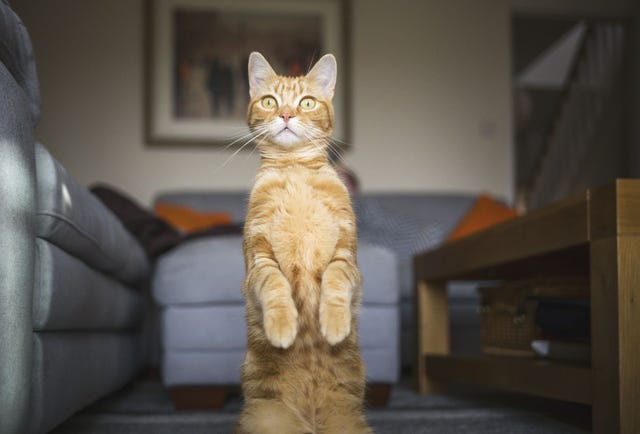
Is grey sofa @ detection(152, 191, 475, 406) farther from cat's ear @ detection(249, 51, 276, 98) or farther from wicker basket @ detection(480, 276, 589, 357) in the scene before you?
cat's ear @ detection(249, 51, 276, 98)

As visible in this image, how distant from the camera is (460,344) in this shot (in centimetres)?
277

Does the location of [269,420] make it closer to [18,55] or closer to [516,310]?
[18,55]

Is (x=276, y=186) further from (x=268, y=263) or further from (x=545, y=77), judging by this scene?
(x=545, y=77)

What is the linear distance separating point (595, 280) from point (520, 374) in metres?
0.44

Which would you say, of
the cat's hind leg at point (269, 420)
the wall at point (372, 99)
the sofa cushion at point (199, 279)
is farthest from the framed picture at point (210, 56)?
the cat's hind leg at point (269, 420)

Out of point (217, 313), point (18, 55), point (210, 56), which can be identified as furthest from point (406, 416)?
point (210, 56)

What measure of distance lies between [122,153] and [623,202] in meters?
3.26

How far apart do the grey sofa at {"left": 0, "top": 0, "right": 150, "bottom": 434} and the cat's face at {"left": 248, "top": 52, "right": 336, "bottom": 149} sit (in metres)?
0.40

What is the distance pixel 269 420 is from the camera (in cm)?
102

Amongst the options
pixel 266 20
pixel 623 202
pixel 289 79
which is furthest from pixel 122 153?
pixel 623 202

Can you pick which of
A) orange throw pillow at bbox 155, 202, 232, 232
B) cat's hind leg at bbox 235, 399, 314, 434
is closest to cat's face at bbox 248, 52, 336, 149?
cat's hind leg at bbox 235, 399, 314, 434

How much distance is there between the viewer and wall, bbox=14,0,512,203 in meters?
3.85

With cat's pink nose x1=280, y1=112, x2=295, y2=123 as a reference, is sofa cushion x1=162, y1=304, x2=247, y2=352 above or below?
below

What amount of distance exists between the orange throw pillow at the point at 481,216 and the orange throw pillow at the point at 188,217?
3.81ft
